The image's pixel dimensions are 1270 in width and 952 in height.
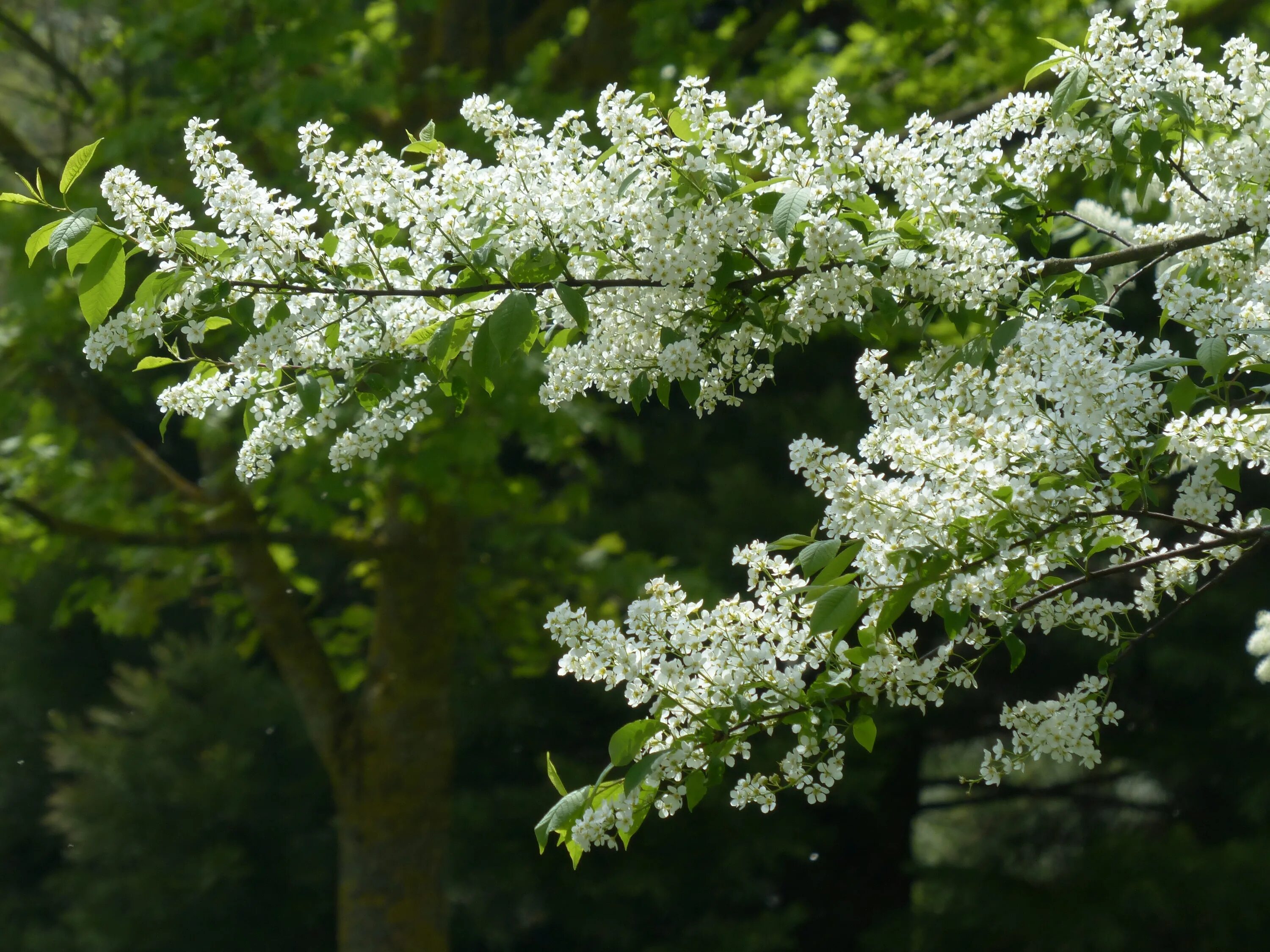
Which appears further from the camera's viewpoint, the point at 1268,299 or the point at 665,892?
the point at 665,892

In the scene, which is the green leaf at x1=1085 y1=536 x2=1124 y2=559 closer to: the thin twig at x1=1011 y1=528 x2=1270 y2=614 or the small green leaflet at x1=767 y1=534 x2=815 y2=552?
the thin twig at x1=1011 y1=528 x2=1270 y2=614

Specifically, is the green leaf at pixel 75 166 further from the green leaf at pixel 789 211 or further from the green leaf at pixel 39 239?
the green leaf at pixel 789 211

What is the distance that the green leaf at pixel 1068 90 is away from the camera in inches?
70.0

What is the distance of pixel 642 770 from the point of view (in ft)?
5.20

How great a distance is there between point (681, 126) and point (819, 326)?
1.20 ft

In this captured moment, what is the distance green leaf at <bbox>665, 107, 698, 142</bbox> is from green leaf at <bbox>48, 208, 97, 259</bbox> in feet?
2.55

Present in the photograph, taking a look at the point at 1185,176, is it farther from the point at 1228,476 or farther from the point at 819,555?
the point at 819,555

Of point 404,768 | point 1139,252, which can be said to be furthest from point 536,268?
point 404,768

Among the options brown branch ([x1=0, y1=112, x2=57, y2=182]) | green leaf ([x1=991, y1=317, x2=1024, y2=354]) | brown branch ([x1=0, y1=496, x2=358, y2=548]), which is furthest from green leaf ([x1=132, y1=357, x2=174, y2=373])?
brown branch ([x1=0, y1=112, x2=57, y2=182])

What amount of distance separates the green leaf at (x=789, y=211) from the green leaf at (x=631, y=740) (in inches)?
26.2

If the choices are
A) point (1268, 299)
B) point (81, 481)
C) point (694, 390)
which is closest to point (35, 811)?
point (81, 481)

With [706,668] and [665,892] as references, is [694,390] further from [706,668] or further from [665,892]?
[665,892]

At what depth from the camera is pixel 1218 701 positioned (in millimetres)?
6668

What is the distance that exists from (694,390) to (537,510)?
438 centimetres
